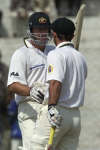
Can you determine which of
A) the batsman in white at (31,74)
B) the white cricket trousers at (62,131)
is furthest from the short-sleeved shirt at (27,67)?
the white cricket trousers at (62,131)

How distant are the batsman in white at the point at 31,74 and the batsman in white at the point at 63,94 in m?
0.25

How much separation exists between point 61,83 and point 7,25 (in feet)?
33.4

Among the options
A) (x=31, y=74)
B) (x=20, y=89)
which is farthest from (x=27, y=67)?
(x=20, y=89)

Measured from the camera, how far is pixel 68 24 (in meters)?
6.03

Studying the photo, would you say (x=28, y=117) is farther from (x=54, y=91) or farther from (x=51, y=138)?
(x=54, y=91)

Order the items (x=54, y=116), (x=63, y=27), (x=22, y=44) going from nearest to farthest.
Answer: (x=54, y=116) → (x=63, y=27) → (x=22, y=44)

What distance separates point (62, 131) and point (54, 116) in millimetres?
281

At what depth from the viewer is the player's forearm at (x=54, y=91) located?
5738mm

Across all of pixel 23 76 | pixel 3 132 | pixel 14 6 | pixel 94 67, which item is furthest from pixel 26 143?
pixel 14 6

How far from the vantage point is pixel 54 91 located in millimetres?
5738

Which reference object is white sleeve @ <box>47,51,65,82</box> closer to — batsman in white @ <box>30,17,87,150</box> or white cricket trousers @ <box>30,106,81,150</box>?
batsman in white @ <box>30,17,87,150</box>

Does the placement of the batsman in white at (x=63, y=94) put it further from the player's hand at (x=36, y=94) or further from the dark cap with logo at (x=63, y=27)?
the player's hand at (x=36, y=94)

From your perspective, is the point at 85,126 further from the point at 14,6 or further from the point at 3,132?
the point at 14,6

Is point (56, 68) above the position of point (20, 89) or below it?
above
